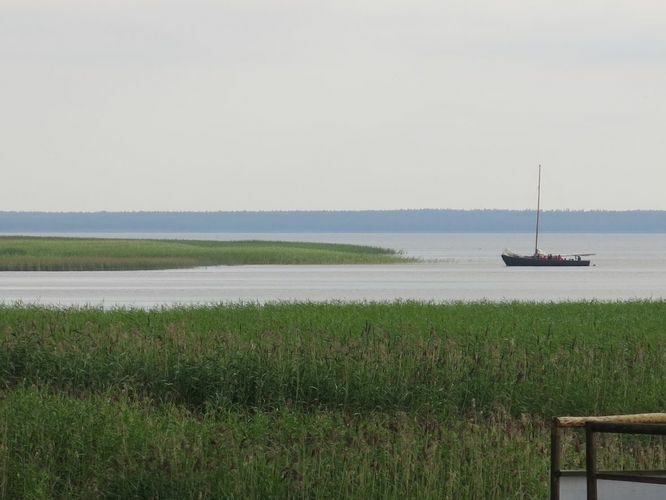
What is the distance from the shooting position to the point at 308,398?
58.2ft

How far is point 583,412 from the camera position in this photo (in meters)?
17.9

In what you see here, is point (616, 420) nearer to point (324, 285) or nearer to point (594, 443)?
point (594, 443)

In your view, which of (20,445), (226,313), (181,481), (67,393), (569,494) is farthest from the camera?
(226,313)

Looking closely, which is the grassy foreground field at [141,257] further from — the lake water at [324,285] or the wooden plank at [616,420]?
the wooden plank at [616,420]

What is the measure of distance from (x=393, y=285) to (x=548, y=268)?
129 feet

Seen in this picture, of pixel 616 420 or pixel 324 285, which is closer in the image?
pixel 616 420

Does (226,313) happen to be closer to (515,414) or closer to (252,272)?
(515,414)

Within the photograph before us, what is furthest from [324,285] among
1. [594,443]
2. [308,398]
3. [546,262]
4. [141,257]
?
[594,443]

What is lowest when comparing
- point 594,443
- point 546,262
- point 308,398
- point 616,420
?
point 546,262

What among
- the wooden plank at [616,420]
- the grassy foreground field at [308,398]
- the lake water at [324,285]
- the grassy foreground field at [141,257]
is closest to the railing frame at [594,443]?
the wooden plank at [616,420]

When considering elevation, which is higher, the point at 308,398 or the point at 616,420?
the point at 616,420

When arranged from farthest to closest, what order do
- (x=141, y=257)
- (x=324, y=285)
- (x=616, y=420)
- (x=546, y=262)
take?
(x=546, y=262)
(x=141, y=257)
(x=324, y=285)
(x=616, y=420)

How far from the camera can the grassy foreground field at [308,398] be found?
12461 millimetres

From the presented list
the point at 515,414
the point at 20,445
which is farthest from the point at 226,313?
the point at 20,445
